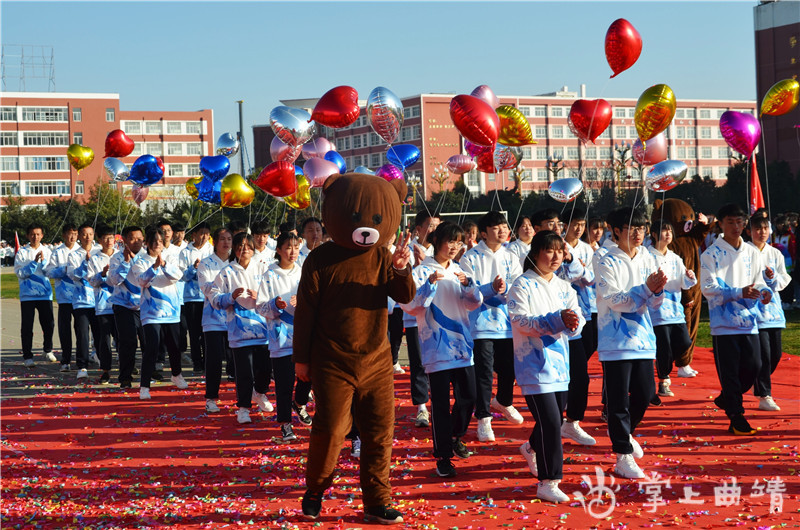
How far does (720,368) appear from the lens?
23.9 feet

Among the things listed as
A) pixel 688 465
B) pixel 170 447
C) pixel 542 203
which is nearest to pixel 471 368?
pixel 688 465

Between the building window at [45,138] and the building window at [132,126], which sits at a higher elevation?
the building window at [132,126]

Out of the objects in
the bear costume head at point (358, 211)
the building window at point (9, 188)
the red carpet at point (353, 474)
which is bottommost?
the red carpet at point (353, 474)

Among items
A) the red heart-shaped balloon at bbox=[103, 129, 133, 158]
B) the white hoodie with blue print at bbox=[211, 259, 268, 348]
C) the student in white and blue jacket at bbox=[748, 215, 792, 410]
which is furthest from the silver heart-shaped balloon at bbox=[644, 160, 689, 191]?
the red heart-shaped balloon at bbox=[103, 129, 133, 158]

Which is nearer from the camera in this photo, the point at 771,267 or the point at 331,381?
the point at 331,381

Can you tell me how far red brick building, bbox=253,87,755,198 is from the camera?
87250 mm

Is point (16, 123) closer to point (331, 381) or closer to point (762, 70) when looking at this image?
point (762, 70)

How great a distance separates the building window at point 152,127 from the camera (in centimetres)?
9719

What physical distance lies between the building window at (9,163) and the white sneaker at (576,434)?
89090mm

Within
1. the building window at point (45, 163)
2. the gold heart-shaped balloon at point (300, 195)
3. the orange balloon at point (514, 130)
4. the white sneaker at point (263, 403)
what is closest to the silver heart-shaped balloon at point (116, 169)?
the gold heart-shaped balloon at point (300, 195)

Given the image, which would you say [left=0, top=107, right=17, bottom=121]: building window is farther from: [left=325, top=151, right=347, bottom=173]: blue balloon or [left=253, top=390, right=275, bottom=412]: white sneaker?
[left=253, top=390, right=275, bottom=412]: white sneaker

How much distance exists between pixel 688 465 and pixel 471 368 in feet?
5.46

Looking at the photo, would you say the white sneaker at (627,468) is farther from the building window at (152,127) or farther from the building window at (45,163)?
the building window at (152,127)

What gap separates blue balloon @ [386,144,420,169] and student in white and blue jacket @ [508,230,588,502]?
16.5 feet
